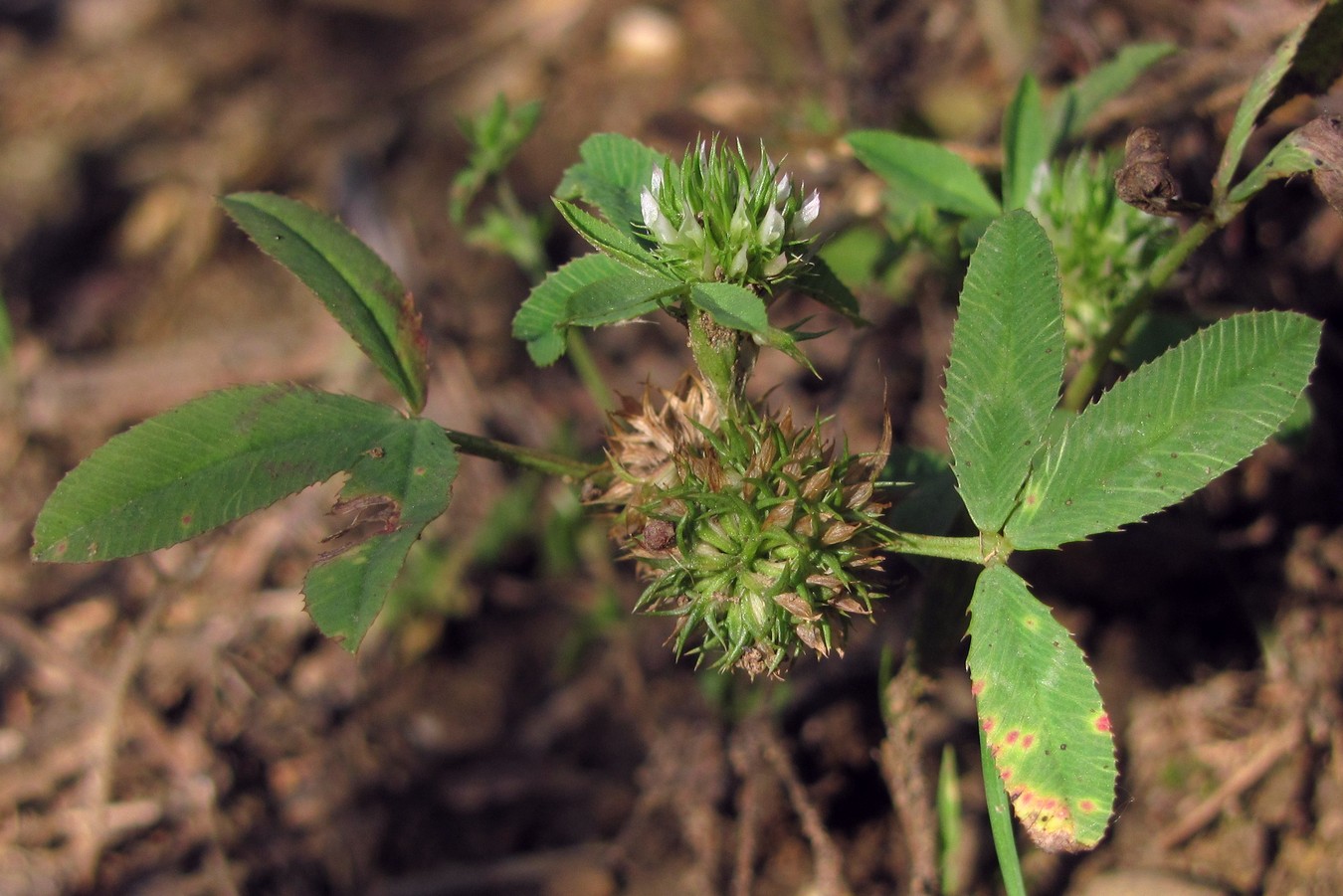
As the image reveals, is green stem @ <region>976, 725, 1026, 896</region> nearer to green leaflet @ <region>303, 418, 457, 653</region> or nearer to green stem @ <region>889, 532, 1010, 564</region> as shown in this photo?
green stem @ <region>889, 532, 1010, 564</region>

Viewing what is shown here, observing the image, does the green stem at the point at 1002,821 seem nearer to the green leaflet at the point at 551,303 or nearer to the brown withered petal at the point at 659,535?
the brown withered petal at the point at 659,535

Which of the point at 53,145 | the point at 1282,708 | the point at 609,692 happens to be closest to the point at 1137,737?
the point at 1282,708

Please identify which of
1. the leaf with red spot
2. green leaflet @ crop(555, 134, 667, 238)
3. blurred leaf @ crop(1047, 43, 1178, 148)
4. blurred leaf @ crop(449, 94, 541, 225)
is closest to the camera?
the leaf with red spot

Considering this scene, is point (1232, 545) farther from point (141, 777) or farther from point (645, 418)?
point (141, 777)

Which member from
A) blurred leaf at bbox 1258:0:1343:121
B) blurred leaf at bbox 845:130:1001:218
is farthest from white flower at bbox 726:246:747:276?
blurred leaf at bbox 1258:0:1343:121

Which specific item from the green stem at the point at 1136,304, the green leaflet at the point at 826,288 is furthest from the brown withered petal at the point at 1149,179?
the green leaflet at the point at 826,288

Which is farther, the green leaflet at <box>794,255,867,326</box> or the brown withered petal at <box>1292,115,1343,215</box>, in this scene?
the green leaflet at <box>794,255,867,326</box>

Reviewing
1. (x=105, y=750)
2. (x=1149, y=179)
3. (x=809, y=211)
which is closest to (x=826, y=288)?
(x=809, y=211)
